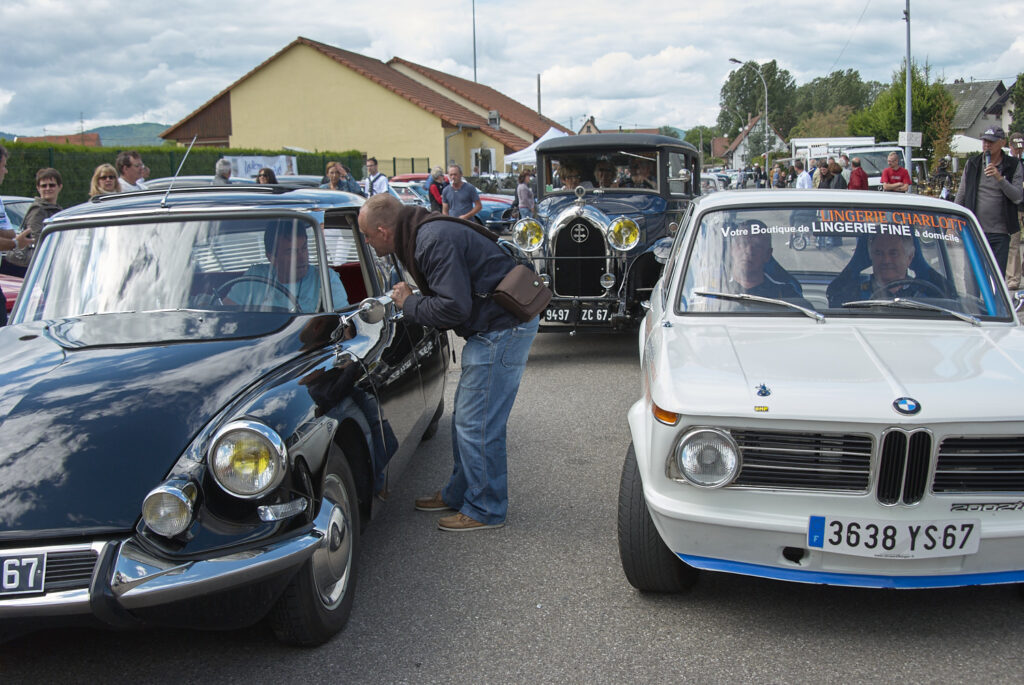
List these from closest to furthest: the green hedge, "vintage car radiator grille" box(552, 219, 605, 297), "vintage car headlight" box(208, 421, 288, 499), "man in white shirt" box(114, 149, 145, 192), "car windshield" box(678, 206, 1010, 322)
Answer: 1. "vintage car headlight" box(208, 421, 288, 499)
2. "car windshield" box(678, 206, 1010, 322)
3. "man in white shirt" box(114, 149, 145, 192)
4. "vintage car radiator grille" box(552, 219, 605, 297)
5. the green hedge

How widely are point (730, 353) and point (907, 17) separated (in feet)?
93.8

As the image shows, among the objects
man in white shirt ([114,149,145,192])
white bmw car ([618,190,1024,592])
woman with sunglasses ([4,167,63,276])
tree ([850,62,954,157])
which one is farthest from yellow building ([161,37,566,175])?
white bmw car ([618,190,1024,592])

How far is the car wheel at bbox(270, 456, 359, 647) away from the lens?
3.15m

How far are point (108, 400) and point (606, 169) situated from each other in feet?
25.3

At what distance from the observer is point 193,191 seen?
453cm

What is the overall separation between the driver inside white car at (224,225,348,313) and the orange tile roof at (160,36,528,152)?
1442 inches

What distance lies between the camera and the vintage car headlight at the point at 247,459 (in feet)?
9.50

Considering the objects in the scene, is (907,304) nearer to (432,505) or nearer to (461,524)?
(461,524)

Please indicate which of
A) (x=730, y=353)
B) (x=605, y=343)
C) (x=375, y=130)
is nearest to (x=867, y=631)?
(x=730, y=353)

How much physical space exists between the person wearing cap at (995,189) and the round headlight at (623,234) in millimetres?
3071

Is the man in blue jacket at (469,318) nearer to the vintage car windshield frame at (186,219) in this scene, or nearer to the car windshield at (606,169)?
the vintage car windshield frame at (186,219)

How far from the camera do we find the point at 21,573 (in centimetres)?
265

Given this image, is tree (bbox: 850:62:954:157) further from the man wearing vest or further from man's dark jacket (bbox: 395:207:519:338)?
man's dark jacket (bbox: 395:207:519:338)

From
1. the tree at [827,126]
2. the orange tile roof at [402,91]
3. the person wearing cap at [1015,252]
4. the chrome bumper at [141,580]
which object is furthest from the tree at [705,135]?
the chrome bumper at [141,580]
